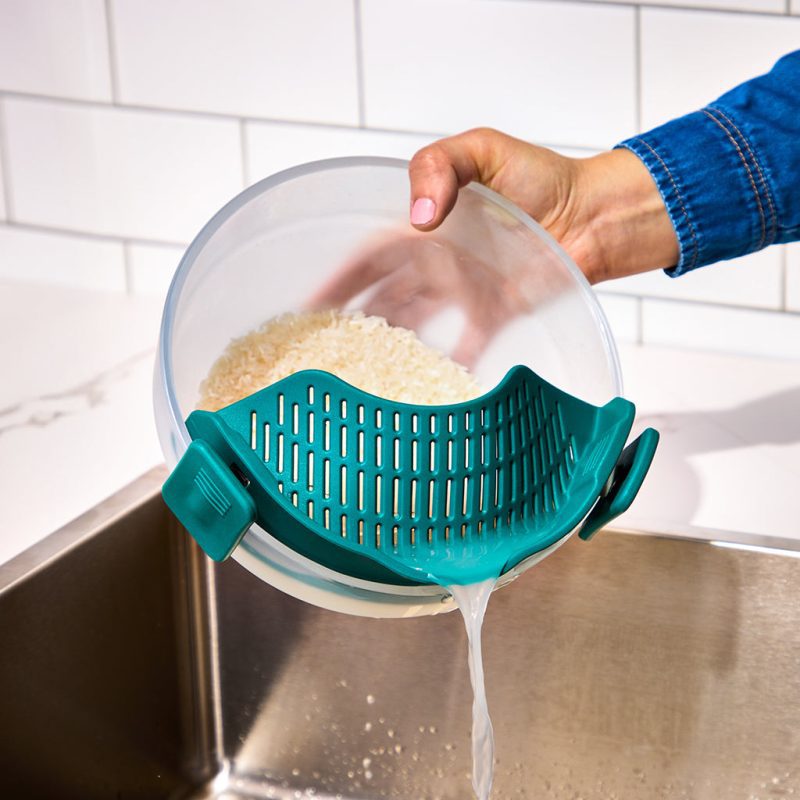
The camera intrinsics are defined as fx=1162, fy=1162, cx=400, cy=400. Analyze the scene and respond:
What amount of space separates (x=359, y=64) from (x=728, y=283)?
1.14 ft

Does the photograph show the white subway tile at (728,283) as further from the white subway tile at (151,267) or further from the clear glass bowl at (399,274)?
the white subway tile at (151,267)

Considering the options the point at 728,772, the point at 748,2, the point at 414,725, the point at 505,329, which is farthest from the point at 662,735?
the point at 748,2

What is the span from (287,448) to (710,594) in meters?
0.31

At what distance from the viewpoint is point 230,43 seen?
0.99 metres

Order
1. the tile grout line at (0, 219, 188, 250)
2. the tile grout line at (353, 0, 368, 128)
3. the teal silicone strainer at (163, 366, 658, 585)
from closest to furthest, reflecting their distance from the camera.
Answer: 1. the teal silicone strainer at (163, 366, 658, 585)
2. the tile grout line at (353, 0, 368, 128)
3. the tile grout line at (0, 219, 188, 250)

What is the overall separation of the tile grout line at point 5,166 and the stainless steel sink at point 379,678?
0.50 metres

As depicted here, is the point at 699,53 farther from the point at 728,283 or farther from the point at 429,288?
the point at 429,288

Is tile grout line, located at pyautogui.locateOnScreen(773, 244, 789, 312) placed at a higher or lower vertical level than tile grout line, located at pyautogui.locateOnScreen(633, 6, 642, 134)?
lower

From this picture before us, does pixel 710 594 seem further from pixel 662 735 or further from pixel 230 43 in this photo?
pixel 230 43

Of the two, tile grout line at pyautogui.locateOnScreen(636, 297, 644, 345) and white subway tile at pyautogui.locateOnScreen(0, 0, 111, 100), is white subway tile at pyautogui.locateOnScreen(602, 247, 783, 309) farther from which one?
white subway tile at pyautogui.locateOnScreen(0, 0, 111, 100)

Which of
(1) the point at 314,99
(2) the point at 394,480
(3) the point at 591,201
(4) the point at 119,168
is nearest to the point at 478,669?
(2) the point at 394,480

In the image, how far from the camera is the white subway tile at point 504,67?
879 millimetres

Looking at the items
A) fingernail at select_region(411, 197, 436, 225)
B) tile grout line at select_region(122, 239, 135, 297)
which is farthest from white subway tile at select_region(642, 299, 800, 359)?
tile grout line at select_region(122, 239, 135, 297)

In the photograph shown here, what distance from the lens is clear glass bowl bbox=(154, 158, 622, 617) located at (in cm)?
61
